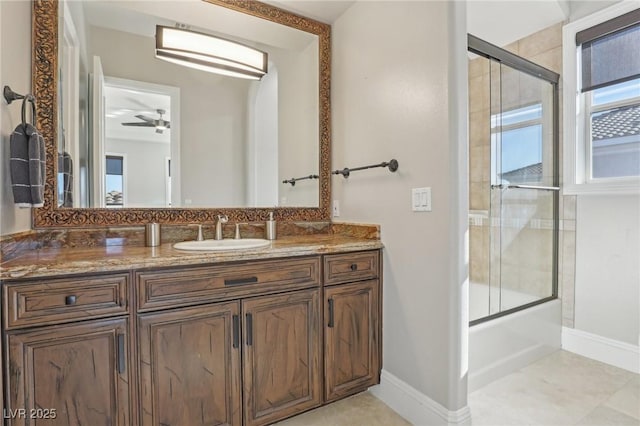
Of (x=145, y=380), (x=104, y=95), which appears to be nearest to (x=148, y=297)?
(x=145, y=380)

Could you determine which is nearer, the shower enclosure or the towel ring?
the towel ring

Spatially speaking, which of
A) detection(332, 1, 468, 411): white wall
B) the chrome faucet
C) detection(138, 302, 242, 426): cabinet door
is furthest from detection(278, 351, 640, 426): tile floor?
the chrome faucet

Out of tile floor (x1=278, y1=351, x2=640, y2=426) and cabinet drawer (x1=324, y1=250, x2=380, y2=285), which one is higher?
cabinet drawer (x1=324, y1=250, x2=380, y2=285)

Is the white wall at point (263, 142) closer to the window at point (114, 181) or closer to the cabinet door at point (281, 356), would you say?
the window at point (114, 181)

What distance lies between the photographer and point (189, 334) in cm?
134

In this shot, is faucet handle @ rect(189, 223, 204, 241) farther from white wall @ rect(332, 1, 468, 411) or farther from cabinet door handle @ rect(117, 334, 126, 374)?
white wall @ rect(332, 1, 468, 411)

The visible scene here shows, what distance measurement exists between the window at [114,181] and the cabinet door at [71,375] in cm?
79

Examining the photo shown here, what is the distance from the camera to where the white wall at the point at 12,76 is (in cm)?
118

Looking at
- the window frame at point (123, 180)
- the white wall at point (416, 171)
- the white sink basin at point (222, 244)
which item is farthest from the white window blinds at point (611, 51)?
the window frame at point (123, 180)

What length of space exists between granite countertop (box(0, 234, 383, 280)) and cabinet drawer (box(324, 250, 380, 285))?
43 millimetres

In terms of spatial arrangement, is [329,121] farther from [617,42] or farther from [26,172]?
[617,42]

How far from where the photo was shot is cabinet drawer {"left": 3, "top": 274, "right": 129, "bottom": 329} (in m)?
1.04

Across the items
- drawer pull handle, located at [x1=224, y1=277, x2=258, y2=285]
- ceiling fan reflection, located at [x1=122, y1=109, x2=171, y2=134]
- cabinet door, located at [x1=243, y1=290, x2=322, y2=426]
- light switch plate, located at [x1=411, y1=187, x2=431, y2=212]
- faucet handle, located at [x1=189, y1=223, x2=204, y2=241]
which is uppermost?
ceiling fan reflection, located at [x1=122, y1=109, x2=171, y2=134]

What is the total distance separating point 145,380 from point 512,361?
2.12 meters
